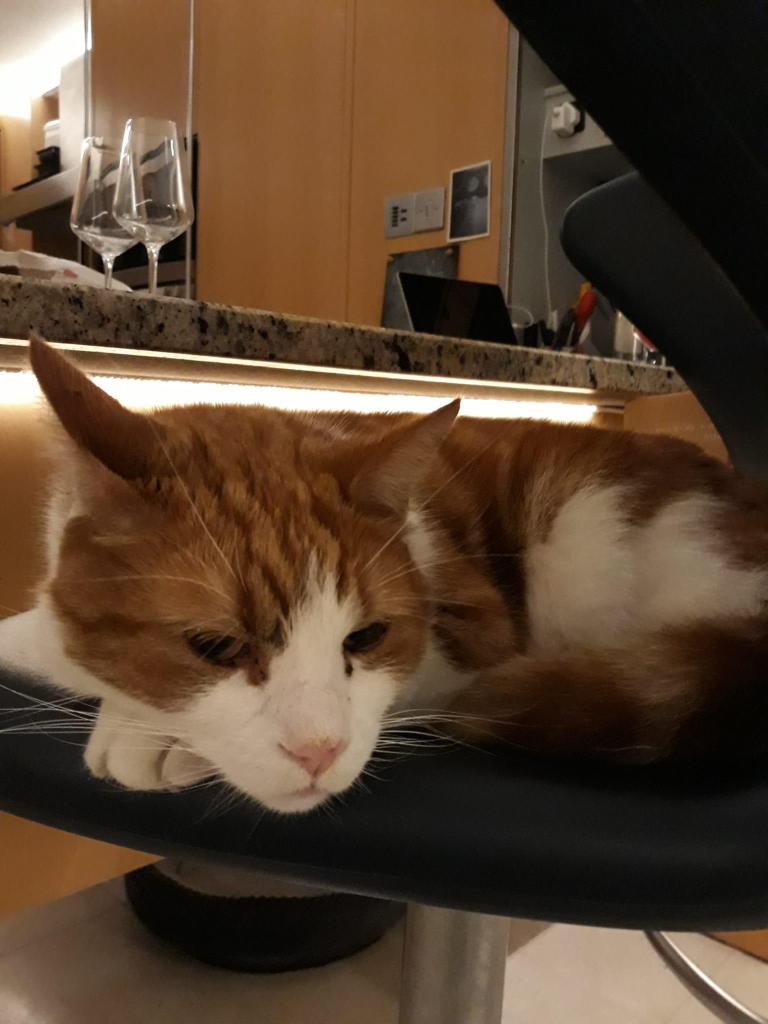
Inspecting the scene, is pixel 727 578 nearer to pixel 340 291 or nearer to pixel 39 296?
pixel 39 296

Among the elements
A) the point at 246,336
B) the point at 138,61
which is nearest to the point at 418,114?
the point at 138,61

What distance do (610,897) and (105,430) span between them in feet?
1.36

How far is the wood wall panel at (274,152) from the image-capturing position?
276 cm

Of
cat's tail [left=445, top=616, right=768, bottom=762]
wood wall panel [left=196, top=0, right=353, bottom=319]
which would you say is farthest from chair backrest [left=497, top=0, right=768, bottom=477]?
wood wall panel [left=196, top=0, right=353, bottom=319]

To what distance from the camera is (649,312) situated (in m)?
0.99

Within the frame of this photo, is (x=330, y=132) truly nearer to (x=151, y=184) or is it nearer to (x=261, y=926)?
(x=151, y=184)

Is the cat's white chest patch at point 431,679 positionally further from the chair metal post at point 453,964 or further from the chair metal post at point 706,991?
the chair metal post at point 706,991

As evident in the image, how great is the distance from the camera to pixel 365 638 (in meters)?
0.62

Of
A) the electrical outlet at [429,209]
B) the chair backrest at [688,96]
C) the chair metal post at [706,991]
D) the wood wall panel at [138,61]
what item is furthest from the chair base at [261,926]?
the wood wall panel at [138,61]

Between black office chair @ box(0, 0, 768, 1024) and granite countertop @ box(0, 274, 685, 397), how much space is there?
42 centimetres

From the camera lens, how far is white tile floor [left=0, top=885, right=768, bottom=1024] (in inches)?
48.4

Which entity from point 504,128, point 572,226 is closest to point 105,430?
point 572,226

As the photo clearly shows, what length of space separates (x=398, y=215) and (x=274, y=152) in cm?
73

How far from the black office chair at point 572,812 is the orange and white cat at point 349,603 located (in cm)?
3
